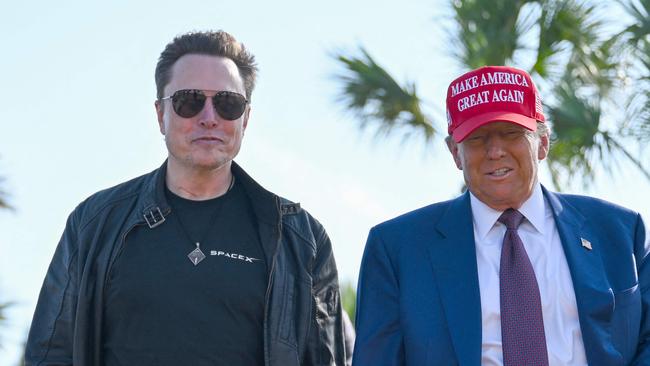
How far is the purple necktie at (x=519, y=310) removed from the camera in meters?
4.47

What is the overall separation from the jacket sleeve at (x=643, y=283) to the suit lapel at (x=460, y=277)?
62cm

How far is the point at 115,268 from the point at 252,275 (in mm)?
539

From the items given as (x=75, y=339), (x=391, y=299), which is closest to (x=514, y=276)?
(x=391, y=299)

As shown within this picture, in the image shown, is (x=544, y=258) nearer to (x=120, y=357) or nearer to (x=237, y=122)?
(x=237, y=122)

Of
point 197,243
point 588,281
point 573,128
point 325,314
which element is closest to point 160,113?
point 197,243

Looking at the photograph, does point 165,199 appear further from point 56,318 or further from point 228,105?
point 56,318

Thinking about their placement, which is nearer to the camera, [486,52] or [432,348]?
[432,348]

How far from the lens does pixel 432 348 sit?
462 cm

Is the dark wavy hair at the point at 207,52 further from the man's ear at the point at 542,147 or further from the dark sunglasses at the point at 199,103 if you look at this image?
the man's ear at the point at 542,147

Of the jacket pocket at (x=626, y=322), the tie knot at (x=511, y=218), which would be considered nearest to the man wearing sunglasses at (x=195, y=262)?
the tie knot at (x=511, y=218)

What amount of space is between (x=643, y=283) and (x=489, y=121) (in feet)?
2.80

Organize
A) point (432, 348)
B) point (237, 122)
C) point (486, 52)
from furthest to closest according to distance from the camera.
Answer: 1. point (486, 52)
2. point (237, 122)
3. point (432, 348)

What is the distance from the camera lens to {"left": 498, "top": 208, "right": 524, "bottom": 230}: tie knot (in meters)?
4.77

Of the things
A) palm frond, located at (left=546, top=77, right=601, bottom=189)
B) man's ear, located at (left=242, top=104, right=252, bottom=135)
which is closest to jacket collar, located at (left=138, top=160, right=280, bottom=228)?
man's ear, located at (left=242, top=104, right=252, bottom=135)
